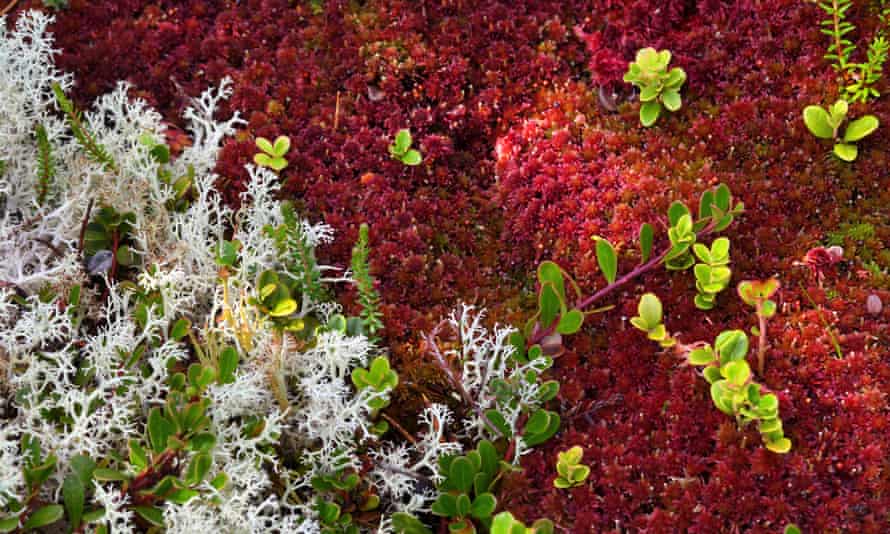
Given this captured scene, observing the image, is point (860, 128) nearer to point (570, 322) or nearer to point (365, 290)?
point (570, 322)

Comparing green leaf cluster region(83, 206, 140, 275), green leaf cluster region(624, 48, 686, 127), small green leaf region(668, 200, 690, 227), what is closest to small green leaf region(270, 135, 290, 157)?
green leaf cluster region(83, 206, 140, 275)

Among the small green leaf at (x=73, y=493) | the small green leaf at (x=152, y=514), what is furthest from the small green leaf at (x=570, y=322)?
the small green leaf at (x=73, y=493)

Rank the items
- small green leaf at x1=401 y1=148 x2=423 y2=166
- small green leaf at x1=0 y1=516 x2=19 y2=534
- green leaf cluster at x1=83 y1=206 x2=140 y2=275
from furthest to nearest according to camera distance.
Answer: small green leaf at x1=401 y1=148 x2=423 y2=166, green leaf cluster at x1=83 y1=206 x2=140 y2=275, small green leaf at x1=0 y1=516 x2=19 y2=534

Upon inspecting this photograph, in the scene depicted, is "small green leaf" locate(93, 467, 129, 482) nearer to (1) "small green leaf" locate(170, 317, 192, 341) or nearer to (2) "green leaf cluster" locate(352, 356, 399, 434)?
(1) "small green leaf" locate(170, 317, 192, 341)

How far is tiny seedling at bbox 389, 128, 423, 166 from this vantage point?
3.73m

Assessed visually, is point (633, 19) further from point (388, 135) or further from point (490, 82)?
point (388, 135)

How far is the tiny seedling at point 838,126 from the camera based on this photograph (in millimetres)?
3398

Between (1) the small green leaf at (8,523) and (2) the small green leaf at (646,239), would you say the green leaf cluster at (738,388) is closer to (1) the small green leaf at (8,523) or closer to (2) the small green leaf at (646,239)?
(2) the small green leaf at (646,239)

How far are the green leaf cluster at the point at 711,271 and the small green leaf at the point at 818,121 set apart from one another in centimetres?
73

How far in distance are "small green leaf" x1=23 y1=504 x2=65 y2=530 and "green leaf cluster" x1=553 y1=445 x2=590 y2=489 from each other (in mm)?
1659

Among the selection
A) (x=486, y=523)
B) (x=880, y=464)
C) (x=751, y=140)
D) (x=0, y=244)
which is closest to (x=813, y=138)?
(x=751, y=140)

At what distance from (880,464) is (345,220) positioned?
2306 millimetres

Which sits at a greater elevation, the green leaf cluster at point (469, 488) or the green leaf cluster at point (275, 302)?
the green leaf cluster at point (275, 302)

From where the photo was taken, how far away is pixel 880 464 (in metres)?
2.85
